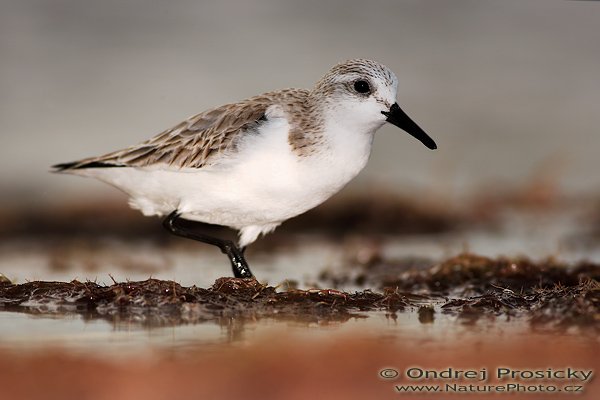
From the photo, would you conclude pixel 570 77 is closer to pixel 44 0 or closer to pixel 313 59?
pixel 313 59

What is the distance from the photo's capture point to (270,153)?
682cm

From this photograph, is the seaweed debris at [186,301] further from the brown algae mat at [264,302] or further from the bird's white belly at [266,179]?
the bird's white belly at [266,179]

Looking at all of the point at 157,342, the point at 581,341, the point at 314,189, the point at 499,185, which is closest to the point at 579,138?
the point at 499,185

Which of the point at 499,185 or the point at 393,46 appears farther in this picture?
the point at 393,46

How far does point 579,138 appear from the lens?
13.7 meters

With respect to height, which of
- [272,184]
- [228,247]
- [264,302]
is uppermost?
[272,184]

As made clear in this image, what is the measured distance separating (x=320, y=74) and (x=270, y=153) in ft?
24.4

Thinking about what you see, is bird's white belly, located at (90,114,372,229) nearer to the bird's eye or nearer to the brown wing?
the brown wing

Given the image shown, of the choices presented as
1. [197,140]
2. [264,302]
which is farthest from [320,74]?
[264,302]

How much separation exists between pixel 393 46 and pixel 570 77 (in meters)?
2.84

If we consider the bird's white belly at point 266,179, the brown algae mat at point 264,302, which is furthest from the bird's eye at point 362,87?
the brown algae mat at point 264,302

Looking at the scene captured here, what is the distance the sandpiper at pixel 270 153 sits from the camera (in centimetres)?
681

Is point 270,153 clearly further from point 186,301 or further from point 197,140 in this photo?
point 186,301

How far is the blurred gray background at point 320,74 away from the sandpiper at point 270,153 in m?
4.85
